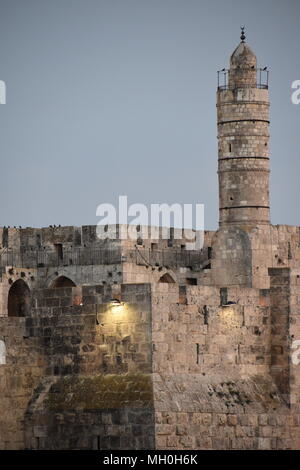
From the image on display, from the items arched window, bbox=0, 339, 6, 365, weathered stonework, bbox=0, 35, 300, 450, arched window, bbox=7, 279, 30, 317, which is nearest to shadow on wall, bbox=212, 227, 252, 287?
arched window, bbox=7, 279, 30, 317

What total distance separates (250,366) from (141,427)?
4643mm

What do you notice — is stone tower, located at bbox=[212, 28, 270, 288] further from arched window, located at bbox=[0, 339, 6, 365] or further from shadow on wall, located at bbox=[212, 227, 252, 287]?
arched window, located at bbox=[0, 339, 6, 365]

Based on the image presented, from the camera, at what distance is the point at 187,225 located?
3007 inches

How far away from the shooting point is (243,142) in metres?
73.2

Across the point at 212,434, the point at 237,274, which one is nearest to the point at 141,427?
the point at 212,434

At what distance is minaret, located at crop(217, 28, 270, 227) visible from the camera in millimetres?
73125

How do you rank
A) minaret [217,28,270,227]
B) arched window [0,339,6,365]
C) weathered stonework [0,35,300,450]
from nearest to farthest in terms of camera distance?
weathered stonework [0,35,300,450]
arched window [0,339,6,365]
minaret [217,28,270,227]

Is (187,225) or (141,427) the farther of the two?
(187,225)

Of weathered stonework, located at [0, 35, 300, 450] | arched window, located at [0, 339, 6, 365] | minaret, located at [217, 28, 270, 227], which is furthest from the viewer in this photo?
minaret, located at [217, 28, 270, 227]

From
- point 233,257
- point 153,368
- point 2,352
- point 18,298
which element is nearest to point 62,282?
point 18,298

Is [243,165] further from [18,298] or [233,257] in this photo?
[18,298]

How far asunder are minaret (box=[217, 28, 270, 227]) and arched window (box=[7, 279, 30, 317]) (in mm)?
6467
